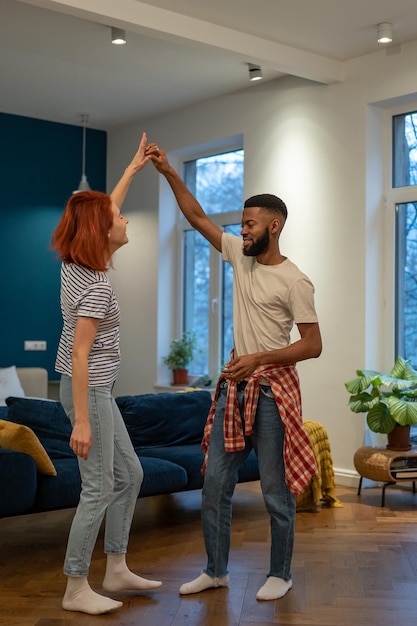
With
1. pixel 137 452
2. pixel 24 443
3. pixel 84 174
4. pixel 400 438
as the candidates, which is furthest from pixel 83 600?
pixel 84 174

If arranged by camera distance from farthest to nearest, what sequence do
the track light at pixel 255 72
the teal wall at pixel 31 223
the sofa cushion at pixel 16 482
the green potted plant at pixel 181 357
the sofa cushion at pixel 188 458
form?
1. the teal wall at pixel 31 223
2. the green potted plant at pixel 181 357
3. the track light at pixel 255 72
4. the sofa cushion at pixel 188 458
5. the sofa cushion at pixel 16 482

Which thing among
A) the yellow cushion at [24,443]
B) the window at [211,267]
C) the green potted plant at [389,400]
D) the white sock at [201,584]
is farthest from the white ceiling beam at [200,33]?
the white sock at [201,584]

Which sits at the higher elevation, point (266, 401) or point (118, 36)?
point (118, 36)

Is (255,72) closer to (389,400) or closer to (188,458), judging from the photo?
(389,400)

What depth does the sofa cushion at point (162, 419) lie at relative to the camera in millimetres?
5074

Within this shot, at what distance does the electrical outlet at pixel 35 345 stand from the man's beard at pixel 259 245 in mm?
4928

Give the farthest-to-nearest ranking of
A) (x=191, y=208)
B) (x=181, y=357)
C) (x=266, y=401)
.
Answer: (x=181, y=357)
(x=191, y=208)
(x=266, y=401)

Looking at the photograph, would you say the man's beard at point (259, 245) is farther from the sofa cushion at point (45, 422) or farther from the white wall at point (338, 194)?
the white wall at point (338, 194)

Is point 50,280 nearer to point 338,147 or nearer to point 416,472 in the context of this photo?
point 338,147

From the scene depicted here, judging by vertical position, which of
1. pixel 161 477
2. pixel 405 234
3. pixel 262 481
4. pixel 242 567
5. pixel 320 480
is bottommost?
pixel 242 567

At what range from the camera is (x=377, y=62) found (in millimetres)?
5836

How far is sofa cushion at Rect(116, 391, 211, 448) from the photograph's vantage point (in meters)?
5.07

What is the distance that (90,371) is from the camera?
10.1ft

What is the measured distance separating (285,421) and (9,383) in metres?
4.33
